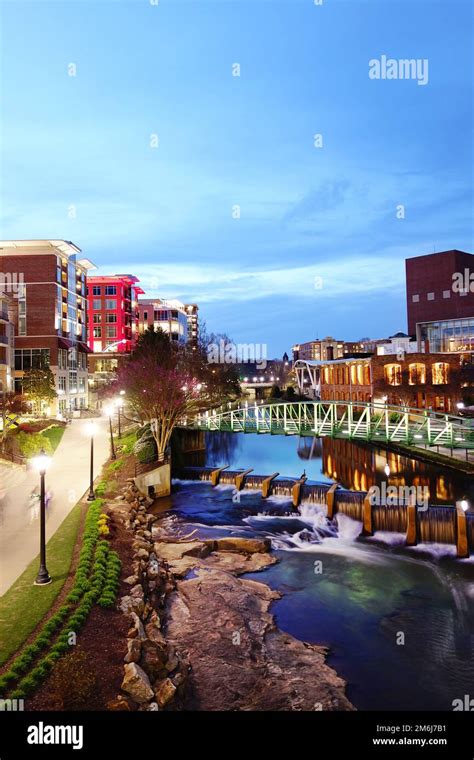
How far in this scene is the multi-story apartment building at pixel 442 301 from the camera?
66.7 m

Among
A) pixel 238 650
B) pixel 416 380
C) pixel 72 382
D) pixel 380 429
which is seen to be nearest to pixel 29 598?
pixel 238 650

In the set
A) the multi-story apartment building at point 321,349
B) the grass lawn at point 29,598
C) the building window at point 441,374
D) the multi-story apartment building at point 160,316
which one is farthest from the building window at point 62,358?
the multi-story apartment building at point 321,349

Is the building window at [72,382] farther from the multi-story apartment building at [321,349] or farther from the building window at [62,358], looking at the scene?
the multi-story apartment building at [321,349]

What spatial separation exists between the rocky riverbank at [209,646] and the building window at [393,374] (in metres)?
38.9

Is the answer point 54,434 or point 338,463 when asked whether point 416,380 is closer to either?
point 338,463

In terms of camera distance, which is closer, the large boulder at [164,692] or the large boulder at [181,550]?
the large boulder at [164,692]

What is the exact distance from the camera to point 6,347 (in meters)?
49.4

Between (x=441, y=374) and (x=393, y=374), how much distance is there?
5981mm

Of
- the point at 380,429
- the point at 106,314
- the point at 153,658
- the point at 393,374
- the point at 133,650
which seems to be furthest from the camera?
the point at 106,314

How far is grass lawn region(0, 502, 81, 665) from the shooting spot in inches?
419

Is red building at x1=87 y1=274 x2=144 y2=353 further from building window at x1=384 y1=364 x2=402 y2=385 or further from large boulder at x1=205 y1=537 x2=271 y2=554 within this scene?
large boulder at x1=205 y1=537 x2=271 y2=554

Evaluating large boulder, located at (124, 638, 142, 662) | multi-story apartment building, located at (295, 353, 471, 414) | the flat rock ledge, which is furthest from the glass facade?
large boulder, located at (124, 638, 142, 662)

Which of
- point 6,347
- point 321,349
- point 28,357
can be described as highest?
point 321,349

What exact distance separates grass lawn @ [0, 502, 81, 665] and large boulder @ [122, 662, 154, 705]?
2.50 metres
